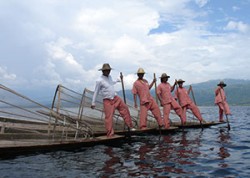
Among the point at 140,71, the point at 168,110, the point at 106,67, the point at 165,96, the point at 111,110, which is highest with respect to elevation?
the point at 140,71

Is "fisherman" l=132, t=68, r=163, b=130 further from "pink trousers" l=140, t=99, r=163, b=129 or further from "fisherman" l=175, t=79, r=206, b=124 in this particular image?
"fisherman" l=175, t=79, r=206, b=124

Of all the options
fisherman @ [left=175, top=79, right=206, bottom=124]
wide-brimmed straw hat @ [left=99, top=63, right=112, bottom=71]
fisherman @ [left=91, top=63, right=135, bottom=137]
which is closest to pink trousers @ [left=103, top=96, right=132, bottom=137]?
fisherman @ [left=91, top=63, right=135, bottom=137]

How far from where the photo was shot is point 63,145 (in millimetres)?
11273

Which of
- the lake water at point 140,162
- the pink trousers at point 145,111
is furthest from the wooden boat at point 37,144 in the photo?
the pink trousers at point 145,111

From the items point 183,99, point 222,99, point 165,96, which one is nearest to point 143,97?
point 165,96

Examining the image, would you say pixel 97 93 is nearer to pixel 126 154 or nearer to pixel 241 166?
pixel 126 154

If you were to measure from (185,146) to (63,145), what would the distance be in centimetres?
458

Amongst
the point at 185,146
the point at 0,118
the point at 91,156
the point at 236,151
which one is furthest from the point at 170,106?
the point at 0,118

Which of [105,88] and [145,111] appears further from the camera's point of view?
[145,111]

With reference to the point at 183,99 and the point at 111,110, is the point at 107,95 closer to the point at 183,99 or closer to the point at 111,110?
the point at 111,110

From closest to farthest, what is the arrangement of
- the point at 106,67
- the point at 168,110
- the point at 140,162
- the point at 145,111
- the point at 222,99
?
the point at 140,162 → the point at 106,67 → the point at 145,111 → the point at 168,110 → the point at 222,99

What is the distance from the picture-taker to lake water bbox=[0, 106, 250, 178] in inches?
312

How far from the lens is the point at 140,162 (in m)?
9.17

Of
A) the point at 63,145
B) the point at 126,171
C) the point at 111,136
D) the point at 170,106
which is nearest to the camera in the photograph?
the point at 126,171
